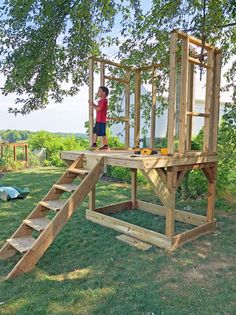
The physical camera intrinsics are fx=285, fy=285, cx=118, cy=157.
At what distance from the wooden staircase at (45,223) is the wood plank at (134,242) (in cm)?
106

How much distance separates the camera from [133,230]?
15.1ft

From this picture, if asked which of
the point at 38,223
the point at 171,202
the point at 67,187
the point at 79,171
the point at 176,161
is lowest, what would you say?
the point at 38,223

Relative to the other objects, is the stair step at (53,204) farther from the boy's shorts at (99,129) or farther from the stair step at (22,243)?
the boy's shorts at (99,129)

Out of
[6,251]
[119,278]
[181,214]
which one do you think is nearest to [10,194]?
[6,251]

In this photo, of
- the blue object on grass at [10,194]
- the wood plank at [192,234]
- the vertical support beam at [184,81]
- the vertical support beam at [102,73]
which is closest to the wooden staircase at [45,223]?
the vertical support beam at [184,81]

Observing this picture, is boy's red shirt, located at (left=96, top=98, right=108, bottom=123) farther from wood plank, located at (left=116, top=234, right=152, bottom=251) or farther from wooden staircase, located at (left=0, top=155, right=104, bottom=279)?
wood plank, located at (left=116, top=234, right=152, bottom=251)

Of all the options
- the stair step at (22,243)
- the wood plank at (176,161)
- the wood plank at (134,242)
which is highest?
the wood plank at (176,161)

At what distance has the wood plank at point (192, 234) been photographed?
4214mm

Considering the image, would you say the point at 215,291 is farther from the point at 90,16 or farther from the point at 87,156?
the point at 90,16

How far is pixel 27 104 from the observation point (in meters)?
5.79

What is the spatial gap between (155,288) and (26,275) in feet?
4.89

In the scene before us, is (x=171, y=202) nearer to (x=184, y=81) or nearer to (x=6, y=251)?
(x=184, y=81)

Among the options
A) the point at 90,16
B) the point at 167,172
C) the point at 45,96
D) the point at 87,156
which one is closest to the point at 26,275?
the point at 87,156

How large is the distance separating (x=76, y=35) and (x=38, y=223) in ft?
12.5
